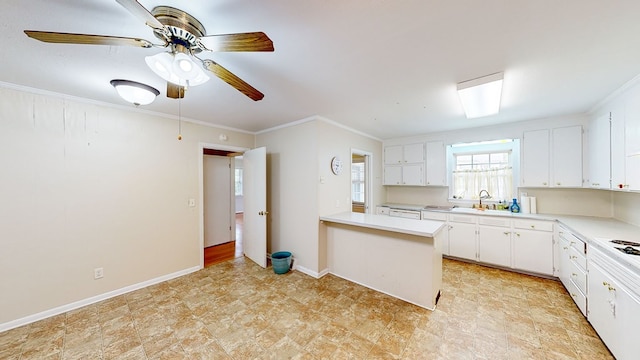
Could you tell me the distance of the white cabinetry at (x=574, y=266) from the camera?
7.18ft

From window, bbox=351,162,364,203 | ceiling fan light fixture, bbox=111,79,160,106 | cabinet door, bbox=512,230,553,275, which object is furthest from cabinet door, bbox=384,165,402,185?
ceiling fan light fixture, bbox=111,79,160,106

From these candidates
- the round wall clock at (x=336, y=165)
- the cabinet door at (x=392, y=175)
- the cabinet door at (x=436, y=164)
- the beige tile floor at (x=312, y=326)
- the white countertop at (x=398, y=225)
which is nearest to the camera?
the beige tile floor at (x=312, y=326)

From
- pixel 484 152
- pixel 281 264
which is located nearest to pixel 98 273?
pixel 281 264

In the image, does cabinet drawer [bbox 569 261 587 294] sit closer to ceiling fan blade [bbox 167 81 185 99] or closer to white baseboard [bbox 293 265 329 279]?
white baseboard [bbox 293 265 329 279]

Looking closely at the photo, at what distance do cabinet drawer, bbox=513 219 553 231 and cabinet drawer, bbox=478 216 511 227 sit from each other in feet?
0.30

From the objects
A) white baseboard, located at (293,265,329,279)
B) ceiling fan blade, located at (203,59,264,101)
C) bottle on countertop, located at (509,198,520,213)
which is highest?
ceiling fan blade, located at (203,59,264,101)

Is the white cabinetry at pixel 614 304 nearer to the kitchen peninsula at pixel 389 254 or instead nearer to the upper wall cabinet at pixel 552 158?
the kitchen peninsula at pixel 389 254

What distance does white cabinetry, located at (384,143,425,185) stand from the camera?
445 centimetres

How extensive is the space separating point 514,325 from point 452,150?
3076 millimetres

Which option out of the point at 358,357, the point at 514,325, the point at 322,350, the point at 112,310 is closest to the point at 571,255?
the point at 514,325

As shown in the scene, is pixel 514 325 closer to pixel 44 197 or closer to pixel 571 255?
pixel 571 255

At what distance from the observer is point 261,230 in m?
3.59

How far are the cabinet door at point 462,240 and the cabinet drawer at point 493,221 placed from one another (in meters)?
0.14

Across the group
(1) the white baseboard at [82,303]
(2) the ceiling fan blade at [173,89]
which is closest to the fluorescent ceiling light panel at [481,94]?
(2) the ceiling fan blade at [173,89]
